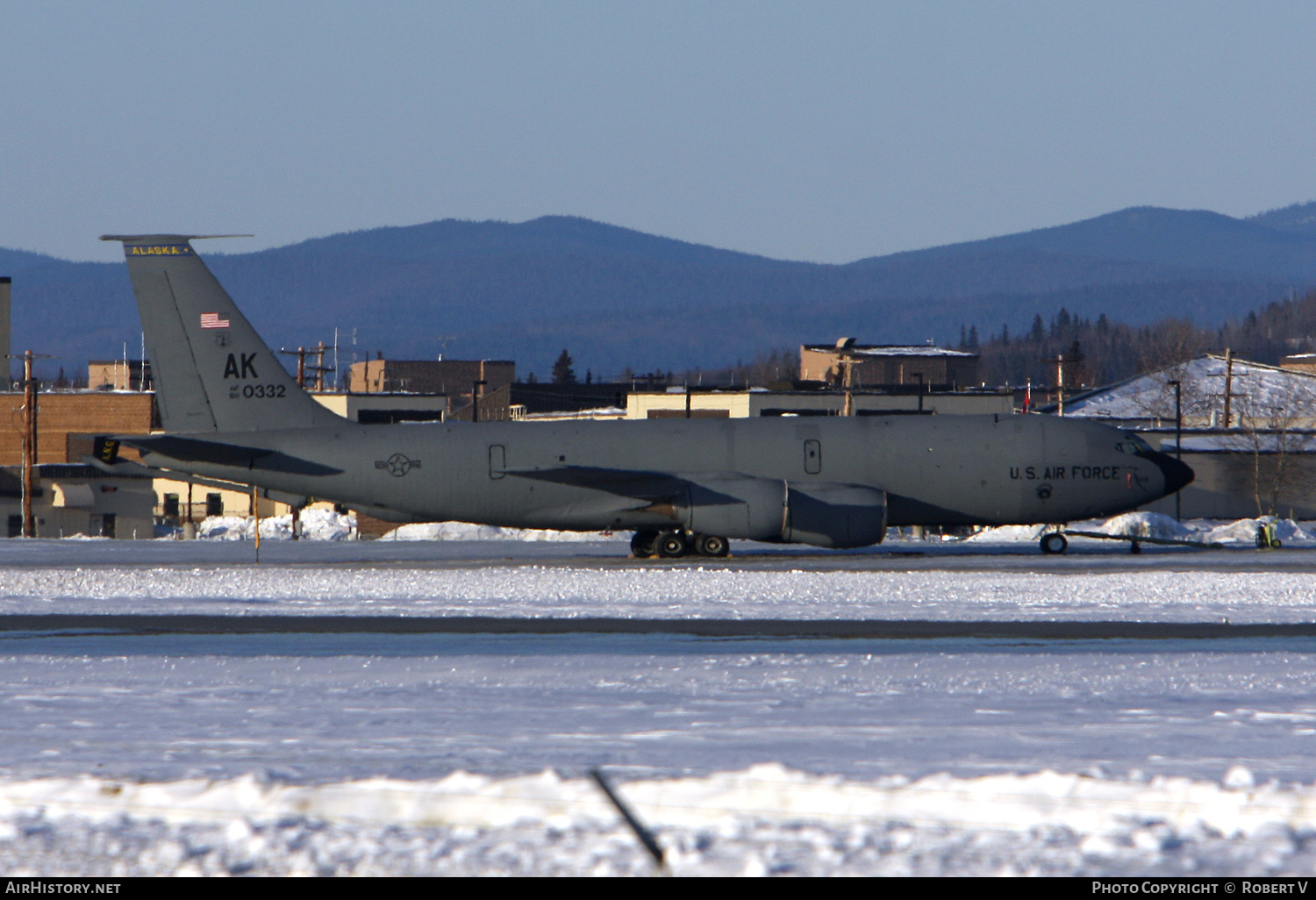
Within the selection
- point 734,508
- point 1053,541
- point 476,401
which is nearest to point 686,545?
point 734,508

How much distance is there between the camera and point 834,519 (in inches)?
1372

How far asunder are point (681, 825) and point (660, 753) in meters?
1.97

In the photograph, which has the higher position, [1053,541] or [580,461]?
[580,461]

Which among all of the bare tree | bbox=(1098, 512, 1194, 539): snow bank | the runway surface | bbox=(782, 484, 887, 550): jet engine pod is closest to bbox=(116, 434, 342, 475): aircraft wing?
bbox=(782, 484, 887, 550): jet engine pod

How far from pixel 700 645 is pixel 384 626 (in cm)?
546

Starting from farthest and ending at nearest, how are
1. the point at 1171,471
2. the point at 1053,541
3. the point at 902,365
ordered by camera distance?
the point at 902,365, the point at 1053,541, the point at 1171,471

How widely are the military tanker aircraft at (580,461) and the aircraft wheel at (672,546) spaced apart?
51mm

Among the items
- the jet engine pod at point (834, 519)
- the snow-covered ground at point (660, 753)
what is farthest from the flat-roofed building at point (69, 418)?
the snow-covered ground at point (660, 753)

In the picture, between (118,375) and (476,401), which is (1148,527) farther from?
(118,375)

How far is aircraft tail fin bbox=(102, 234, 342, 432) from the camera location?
35656mm

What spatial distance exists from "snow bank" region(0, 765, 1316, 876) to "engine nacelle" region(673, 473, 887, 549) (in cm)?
2493

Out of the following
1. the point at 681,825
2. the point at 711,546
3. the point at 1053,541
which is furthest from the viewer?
the point at 1053,541

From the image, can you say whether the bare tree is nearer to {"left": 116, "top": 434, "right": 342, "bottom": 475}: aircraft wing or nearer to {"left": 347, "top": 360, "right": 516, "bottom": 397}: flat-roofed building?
{"left": 116, "top": 434, "right": 342, "bottom": 475}: aircraft wing

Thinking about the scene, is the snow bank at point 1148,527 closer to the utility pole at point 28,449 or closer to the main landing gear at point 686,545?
the main landing gear at point 686,545
